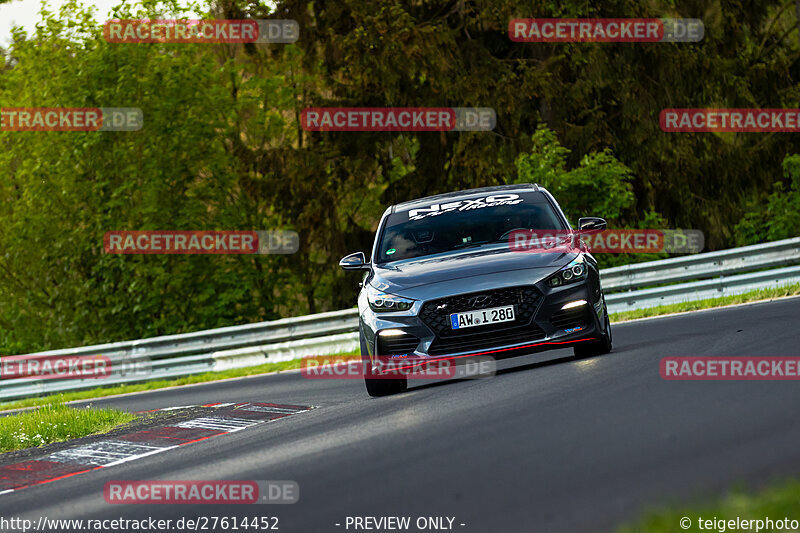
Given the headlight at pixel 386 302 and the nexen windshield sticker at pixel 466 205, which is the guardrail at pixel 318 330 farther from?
the headlight at pixel 386 302

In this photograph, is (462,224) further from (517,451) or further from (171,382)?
(171,382)

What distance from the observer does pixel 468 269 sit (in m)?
10.1

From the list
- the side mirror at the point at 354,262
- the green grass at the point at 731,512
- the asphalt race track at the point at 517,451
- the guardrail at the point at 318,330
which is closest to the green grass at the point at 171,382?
the guardrail at the point at 318,330

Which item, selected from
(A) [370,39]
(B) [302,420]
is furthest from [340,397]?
(A) [370,39]

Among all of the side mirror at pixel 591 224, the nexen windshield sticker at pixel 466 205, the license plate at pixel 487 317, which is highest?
the nexen windshield sticker at pixel 466 205

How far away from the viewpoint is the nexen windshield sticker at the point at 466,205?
11.6m

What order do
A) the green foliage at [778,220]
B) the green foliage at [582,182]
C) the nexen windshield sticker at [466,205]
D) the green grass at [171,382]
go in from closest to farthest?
the nexen windshield sticker at [466,205], the green grass at [171,382], the green foliage at [778,220], the green foliage at [582,182]

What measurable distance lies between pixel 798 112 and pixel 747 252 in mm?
15085

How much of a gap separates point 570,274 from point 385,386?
2066 mm

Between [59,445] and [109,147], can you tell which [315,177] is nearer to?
[109,147]

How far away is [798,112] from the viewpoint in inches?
1259

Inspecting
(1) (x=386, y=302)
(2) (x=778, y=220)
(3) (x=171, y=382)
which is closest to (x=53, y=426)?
(1) (x=386, y=302)

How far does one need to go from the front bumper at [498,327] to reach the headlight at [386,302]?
0.07 m

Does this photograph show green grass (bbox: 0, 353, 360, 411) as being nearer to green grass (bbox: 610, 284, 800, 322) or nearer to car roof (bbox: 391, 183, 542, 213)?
green grass (bbox: 610, 284, 800, 322)
